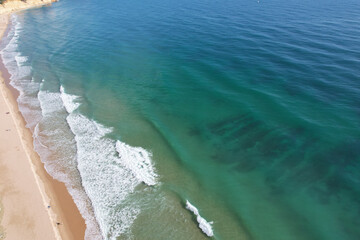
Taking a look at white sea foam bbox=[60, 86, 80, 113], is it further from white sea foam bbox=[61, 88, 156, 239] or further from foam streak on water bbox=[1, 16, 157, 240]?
white sea foam bbox=[61, 88, 156, 239]

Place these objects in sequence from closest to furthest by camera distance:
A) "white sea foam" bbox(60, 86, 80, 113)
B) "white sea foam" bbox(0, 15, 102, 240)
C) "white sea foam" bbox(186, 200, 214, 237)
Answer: "white sea foam" bbox(186, 200, 214, 237)
"white sea foam" bbox(0, 15, 102, 240)
"white sea foam" bbox(60, 86, 80, 113)

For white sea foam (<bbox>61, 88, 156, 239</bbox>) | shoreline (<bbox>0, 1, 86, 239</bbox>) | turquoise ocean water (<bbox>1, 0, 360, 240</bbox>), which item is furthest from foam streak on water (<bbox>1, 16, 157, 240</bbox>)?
shoreline (<bbox>0, 1, 86, 239</bbox>)

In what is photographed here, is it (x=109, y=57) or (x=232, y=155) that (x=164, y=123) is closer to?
(x=232, y=155)

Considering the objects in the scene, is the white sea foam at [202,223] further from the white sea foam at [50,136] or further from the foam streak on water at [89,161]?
the white sea foam at [50,136]

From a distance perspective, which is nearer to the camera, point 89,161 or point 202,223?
point 202,223

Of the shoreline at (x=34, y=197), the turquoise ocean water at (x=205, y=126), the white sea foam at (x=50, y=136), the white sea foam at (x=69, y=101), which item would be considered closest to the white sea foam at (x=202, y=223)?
the turquoise ocean water at (x=205, y=126)

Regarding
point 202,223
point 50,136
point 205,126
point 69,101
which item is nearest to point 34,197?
point 50,136

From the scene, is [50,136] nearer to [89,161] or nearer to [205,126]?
[89,161]
